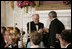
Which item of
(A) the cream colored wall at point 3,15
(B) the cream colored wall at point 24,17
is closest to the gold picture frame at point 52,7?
(B) the cream colored wall at point 24,17

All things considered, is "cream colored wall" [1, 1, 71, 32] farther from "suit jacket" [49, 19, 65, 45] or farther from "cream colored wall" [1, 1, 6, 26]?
"suit jacket" [49, 19, 65, 45]

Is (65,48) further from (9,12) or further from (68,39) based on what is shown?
(9,12)

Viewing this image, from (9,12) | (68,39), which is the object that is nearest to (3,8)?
(9,12)

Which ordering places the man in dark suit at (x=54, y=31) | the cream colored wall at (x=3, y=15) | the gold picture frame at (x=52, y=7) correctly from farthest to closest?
the cream colored wall at (x=3, y=15), the gold picture frame at (x=52, y=7), the man in dark suit at (x=54, y=31)

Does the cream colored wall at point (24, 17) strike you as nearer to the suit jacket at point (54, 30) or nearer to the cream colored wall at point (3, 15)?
the cream colored wall at point (3, 15)

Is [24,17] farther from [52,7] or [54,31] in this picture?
[54,31]

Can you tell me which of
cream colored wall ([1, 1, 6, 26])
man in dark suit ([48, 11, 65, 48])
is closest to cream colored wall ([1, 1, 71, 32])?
cream colored wall ([1, 1, 6, 26])

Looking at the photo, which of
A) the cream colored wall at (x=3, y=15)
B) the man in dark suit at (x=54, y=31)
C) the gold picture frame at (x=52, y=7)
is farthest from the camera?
the cream colored wall at (x=3, y=15)

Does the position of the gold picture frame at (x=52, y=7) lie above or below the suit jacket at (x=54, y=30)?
above

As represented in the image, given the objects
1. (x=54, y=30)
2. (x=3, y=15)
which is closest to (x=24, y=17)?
(x=3, y=15)

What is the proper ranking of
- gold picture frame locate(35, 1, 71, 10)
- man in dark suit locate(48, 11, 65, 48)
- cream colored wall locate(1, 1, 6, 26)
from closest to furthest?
man in dark suit locate(48, 11, 65, 48)
gold picture frame locate(35, 1, 71, 10)
cream colored wall locate(1, 1, 6, 26)

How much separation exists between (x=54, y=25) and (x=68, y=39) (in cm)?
90

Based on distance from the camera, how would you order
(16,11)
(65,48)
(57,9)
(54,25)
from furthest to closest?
(16,11) < (57,9) < (54,25) < (65,48)

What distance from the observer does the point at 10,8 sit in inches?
186
